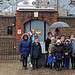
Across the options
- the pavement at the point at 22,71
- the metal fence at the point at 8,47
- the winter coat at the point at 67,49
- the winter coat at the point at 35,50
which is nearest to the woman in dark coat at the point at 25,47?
the winter coat at the point at 35,50

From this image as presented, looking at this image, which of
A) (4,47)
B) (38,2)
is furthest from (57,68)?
(38,2)

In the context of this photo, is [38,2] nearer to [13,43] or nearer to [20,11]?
[20,11]

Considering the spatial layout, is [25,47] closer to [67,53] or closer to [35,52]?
[35,52]

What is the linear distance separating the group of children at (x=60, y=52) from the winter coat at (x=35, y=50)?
51 centimetres

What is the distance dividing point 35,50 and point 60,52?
130cm

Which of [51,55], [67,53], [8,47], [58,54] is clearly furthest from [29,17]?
[58,54]

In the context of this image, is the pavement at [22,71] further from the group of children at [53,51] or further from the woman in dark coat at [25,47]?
the woman in dark coat at [25,47]

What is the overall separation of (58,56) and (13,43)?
986 centimetres

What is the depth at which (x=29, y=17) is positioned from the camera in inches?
1272

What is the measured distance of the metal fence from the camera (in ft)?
99.4

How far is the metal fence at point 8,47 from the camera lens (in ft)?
99.4

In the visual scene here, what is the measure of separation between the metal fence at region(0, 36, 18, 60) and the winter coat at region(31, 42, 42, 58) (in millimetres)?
7022

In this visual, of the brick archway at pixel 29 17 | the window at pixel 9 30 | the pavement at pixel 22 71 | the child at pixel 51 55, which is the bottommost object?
the pavement at pixel 22 71

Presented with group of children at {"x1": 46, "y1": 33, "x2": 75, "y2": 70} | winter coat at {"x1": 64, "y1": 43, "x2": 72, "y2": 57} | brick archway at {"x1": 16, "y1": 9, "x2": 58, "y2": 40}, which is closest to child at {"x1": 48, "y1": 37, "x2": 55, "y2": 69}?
group of children at {"x1": 46, "y1": 33, "x2": 75, "y2": 70}
